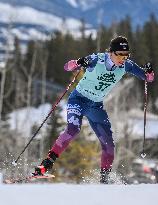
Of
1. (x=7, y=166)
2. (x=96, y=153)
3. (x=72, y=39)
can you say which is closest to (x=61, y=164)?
(x=96, y=153)

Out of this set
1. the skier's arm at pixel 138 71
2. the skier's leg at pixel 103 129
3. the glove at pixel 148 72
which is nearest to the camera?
the skier's leg at pixel 103 129

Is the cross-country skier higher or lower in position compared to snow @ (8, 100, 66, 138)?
higher

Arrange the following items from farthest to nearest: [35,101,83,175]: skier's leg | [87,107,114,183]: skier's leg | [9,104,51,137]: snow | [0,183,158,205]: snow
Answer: [9,104,51,137]: snow → [87,107,114,183]: skier's leg → [35,101,83,175]: skier's leg → [0,183,158,205]: snow

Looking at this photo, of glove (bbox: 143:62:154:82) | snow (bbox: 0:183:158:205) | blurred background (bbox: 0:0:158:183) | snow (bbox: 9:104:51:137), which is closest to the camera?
snow (bbox: 0:183:158:205)

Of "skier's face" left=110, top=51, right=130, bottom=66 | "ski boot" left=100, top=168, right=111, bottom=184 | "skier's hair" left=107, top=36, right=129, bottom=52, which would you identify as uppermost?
"skier's hair" left=107, top=36, right=129, bottom=52

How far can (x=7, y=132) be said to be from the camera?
4884 centimetres

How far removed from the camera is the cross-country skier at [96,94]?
7059 millimetres

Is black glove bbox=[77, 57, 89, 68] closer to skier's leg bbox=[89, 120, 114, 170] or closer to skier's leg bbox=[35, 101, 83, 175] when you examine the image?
skier's leg bbox=[35, 101, 83, 175]

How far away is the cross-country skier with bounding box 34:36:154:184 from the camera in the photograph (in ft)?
23.2

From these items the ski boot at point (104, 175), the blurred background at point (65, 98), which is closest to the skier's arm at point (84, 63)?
the ski boot at point (104, 175)

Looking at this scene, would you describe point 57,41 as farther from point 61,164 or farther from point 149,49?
point 61,164

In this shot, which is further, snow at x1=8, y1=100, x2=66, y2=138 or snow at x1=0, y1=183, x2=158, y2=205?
snow at x1=8, y1=100, x2=66, y2=138

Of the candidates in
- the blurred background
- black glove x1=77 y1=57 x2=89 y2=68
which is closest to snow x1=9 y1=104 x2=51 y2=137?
the blurred background

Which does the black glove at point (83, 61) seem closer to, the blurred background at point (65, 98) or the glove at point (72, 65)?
the glove at point (72, 65)
